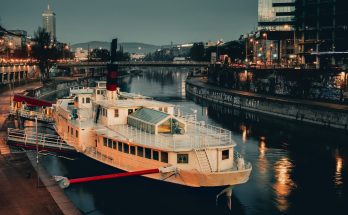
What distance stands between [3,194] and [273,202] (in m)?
21.0

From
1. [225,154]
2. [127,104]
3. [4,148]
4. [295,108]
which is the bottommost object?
[4,148]

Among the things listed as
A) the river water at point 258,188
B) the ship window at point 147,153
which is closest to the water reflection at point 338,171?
the river water at point 258,188

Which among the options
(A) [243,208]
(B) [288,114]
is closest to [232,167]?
(A) [243,208]

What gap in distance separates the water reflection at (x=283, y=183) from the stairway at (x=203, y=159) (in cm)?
731

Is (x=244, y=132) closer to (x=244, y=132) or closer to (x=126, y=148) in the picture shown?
Result: (x=244, y=132)

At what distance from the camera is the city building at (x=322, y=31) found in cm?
12088

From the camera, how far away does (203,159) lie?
32.4m

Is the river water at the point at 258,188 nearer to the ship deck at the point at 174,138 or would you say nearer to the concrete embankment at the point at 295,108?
the ship deck at the point at 174,138

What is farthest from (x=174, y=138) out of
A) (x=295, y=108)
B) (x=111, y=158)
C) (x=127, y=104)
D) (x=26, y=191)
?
(x=295, y=108)

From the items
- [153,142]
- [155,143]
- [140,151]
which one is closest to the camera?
[155,143]

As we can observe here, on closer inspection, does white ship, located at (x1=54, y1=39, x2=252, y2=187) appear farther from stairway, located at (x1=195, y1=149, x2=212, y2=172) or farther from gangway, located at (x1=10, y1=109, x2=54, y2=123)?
gangway, located at (x1=10, y1=109, x2=54, y2=123)

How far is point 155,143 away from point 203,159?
13.4 ft

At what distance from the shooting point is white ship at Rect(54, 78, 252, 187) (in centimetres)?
3209

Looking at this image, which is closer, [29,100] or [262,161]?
[262,161]
